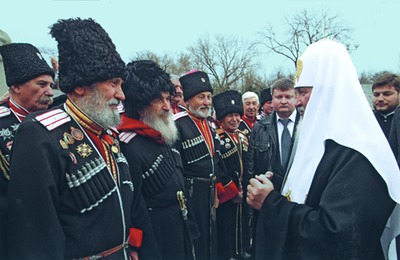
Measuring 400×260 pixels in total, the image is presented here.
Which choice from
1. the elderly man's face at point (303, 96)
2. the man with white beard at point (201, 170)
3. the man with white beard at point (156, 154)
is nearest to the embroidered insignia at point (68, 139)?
the man with white beard at point (156, 154)

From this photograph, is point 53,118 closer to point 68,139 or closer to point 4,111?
point 68,139

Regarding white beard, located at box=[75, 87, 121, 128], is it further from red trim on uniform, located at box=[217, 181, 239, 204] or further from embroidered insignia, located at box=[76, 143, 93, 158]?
red trim on uniform, located at box=[217, 181, 239, 204]

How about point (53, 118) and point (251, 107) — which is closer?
point (53, 118)

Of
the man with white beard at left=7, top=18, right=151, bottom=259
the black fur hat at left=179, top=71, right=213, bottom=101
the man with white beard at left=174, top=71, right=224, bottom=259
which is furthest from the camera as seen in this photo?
the black fur hat at left=179, top=71, right=213, bottom=101

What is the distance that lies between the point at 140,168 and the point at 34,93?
1.24 m

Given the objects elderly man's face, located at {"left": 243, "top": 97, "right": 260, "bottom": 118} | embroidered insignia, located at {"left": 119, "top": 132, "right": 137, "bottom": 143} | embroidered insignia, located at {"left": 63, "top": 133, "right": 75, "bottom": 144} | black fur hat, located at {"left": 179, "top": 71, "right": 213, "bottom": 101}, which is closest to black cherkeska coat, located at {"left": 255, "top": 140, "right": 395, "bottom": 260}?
embroidered insignia, located at {"left": 63, "top": 133, "right": 75, "bottom": 144}

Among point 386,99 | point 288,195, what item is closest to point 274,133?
point 386,99

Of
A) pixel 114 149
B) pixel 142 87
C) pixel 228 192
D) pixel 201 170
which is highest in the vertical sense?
pixel 142 87

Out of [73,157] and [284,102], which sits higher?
[73,157]

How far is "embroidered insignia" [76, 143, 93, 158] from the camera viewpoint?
2377 millimetres

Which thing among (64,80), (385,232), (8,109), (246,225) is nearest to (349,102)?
(385,232)

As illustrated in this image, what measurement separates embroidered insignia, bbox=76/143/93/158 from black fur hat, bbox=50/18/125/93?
1.51 ft

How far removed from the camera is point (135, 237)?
2957 mm

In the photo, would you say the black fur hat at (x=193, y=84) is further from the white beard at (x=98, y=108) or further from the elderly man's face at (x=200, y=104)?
the white beard at (x=98, y=108)
